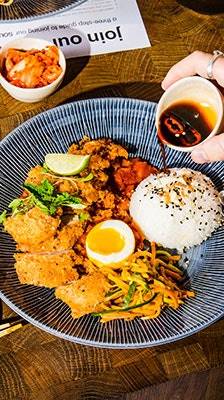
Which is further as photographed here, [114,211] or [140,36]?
[140,36]

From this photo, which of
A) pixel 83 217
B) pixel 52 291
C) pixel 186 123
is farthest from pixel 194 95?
pixel 52 291

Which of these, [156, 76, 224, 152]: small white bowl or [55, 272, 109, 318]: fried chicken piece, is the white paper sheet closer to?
[156, 76, 224, 152]: small white bowl

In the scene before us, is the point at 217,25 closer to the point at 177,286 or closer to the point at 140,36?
the point at 140,36

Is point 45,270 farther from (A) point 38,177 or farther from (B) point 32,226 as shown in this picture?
(A) point 38,177

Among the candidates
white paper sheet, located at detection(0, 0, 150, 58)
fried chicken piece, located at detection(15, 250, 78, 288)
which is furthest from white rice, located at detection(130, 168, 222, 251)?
white paper sheet, located at detection(0, 0, 150, 58)

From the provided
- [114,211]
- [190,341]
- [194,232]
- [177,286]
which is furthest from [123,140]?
[190,341]

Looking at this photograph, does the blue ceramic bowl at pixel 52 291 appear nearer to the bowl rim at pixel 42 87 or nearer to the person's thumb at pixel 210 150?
A: the bowl rim at pixel 42 87

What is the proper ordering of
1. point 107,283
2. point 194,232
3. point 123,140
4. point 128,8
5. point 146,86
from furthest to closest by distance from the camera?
point 128,8 → point 146,86 → point 123,140 → point 194,232 → point 107,283
